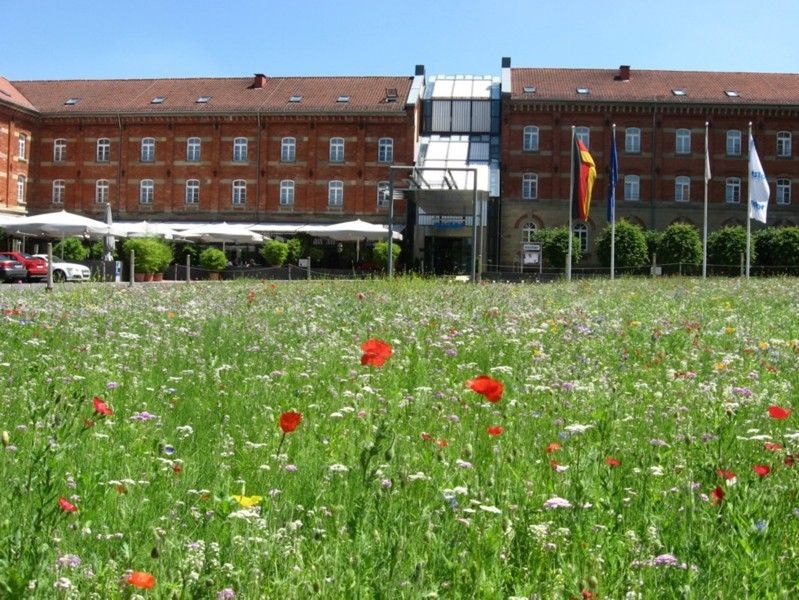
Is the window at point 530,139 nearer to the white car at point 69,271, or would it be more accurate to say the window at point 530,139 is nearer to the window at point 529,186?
the window at point 529,186

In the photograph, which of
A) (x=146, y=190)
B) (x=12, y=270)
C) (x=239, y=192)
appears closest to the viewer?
(x=12, y=270)

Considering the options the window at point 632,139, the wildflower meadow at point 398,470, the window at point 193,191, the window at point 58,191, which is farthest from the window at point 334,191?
the wildflower meadow at point 398,470

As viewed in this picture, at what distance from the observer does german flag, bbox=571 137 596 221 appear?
90.5 ft

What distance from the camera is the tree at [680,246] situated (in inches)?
1736

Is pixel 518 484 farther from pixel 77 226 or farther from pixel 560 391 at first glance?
pixel 77 226

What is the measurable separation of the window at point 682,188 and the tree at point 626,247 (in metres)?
8.56

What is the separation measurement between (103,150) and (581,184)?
1425 inches

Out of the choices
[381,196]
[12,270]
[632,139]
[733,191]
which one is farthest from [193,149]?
[733,191]

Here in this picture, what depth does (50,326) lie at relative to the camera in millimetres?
8875

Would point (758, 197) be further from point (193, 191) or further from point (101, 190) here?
point (101, 190)

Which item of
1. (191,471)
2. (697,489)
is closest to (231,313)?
(191,471)

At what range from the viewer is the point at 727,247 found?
143ft

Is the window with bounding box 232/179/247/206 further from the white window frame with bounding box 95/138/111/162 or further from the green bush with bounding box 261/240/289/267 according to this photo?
the green bush with bounding box 261/240/289/267

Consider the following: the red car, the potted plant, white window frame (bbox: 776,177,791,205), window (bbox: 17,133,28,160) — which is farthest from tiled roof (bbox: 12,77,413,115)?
white window frame (bbox: 776,177,791,205)
